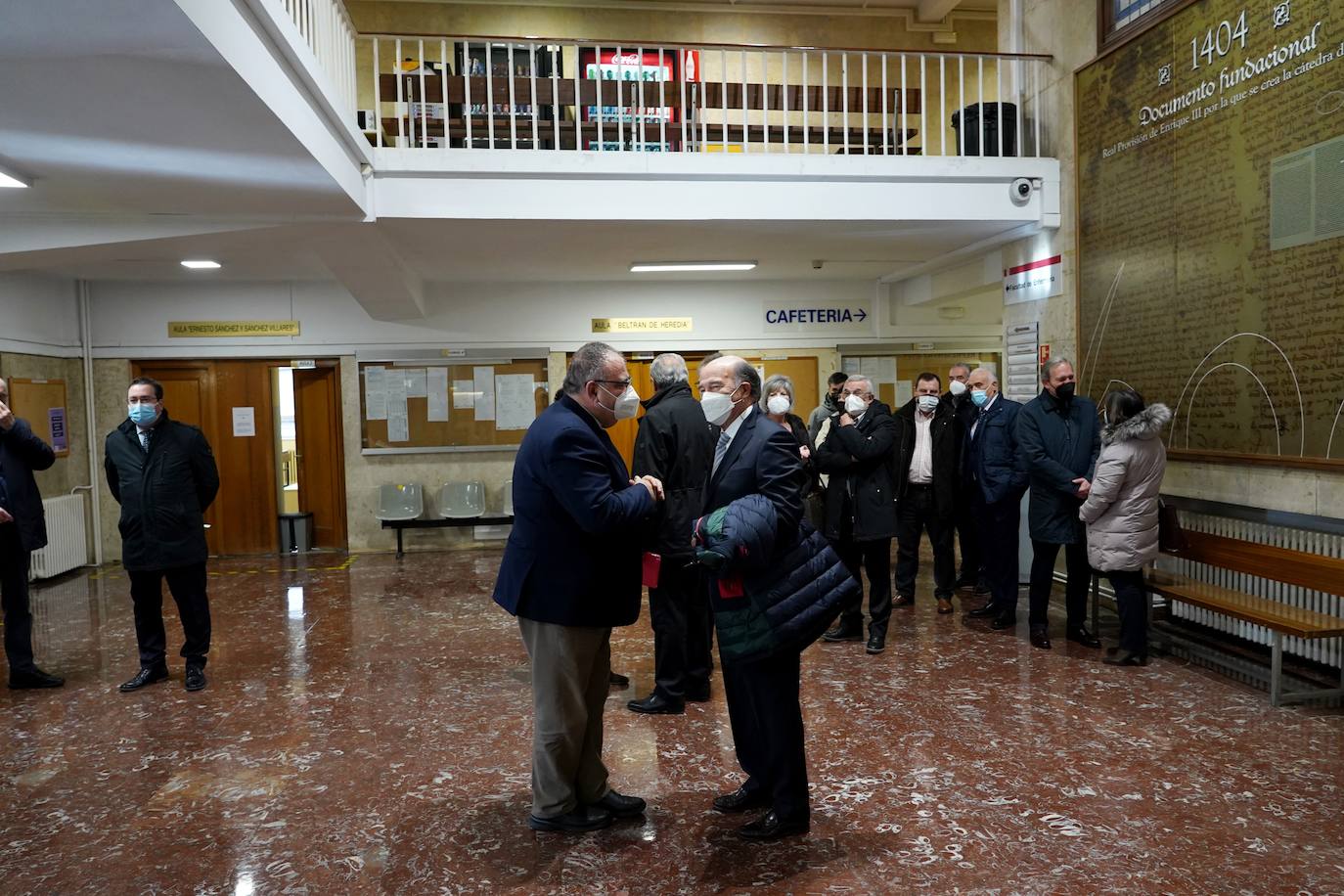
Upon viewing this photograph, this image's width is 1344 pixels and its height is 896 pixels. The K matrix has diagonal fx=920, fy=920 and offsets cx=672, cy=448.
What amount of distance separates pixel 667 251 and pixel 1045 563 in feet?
14.5

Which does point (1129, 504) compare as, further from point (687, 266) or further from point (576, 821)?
point (687, 266)

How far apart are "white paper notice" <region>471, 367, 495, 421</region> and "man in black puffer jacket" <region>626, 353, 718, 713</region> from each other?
20.2ft

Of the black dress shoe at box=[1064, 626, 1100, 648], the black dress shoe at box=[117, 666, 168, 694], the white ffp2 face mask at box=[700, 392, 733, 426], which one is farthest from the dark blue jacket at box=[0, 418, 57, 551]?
the black dress shoe at box=[1064, 626, 1100, 648]

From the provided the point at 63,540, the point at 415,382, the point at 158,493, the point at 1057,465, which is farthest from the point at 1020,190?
the point at 63,540

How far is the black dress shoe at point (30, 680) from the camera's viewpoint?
5.00 metres

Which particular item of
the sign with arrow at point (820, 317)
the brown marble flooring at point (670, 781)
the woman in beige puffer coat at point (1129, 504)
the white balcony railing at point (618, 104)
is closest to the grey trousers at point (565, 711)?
the brown marble flooring at point (670, 781)

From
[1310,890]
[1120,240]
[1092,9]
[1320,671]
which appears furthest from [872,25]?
[1310,890]

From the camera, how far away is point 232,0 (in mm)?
3549

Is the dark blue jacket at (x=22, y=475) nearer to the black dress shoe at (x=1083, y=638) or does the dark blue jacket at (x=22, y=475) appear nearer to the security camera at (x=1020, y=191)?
the black dress shoe at (x=1083, y=638)

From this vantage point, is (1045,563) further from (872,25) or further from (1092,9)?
(872,25)

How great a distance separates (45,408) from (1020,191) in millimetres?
8908

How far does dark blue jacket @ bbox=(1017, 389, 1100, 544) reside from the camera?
17.3ft

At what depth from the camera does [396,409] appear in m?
10.1

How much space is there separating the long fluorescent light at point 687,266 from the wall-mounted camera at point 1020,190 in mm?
2742
